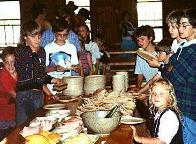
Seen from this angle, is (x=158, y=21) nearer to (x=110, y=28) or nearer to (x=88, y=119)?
(x=110, y=28)

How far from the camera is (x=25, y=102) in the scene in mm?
3980

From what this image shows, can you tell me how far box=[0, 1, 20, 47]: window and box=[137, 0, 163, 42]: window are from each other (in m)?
4.46

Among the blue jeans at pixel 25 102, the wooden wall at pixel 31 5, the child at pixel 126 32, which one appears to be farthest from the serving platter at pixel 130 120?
the wooden wall at pixel 31 5

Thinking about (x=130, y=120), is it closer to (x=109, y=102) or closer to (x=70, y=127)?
(x=109, y=102)

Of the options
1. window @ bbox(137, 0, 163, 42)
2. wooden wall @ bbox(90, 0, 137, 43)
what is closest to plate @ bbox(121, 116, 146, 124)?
wooden wall @ bbox(90, 0, 137, 43)

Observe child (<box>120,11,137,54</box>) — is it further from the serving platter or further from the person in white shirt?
the serving platter

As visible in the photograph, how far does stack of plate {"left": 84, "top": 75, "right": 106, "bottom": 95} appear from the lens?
408cm

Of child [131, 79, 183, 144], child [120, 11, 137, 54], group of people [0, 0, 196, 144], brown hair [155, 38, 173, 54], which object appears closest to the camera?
child [131, 79, 183, 144]

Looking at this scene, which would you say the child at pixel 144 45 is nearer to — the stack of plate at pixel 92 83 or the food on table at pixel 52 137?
the stack of plate at pixel 92 83

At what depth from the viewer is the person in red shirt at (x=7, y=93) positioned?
15.2 ft

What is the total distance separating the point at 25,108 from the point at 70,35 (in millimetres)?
1709

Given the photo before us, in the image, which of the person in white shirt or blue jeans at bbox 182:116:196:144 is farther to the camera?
the person in white shirt

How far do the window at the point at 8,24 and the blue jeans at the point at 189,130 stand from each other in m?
11.2

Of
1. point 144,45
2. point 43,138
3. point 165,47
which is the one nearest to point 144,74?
point 144,45
